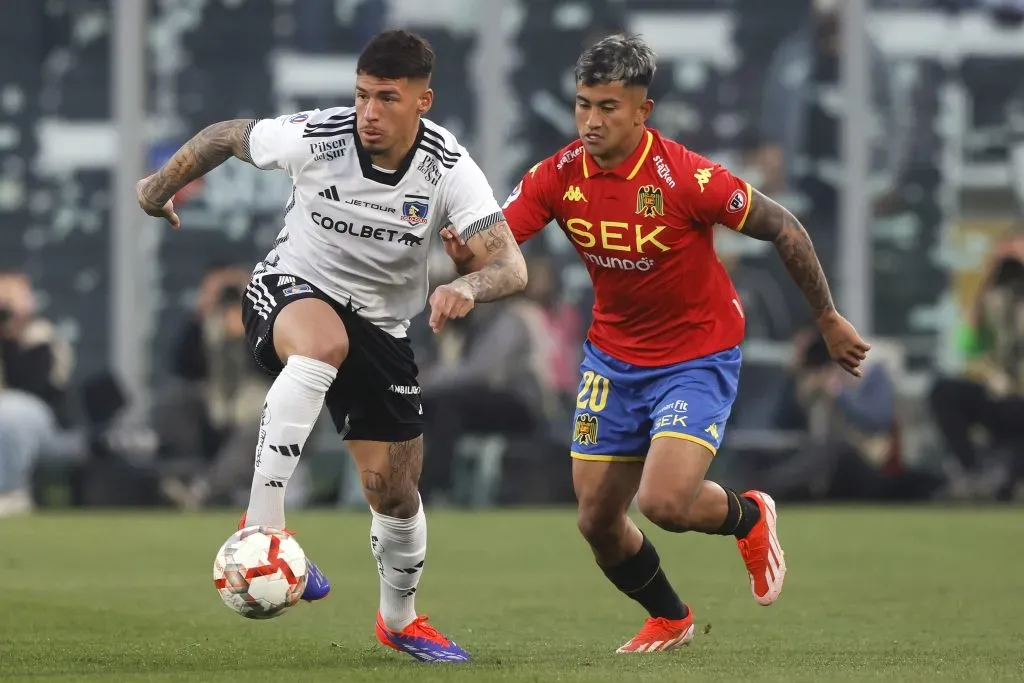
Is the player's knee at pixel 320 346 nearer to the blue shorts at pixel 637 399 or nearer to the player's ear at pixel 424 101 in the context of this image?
the player's ear at pixel 424 101

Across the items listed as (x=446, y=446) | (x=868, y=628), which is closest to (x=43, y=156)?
(x=446, y=446)

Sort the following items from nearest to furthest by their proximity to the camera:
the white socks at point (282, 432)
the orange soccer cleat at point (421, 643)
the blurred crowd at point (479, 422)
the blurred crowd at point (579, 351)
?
1. the white socks at point (282, 432)
2. the orange soccer cleat at point (421, 643)
3. the blurred crowd at point (479, 422)
4. the blurred crowd at point (579, 351)

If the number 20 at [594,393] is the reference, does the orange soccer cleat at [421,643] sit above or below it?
below

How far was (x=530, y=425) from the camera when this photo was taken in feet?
56.5

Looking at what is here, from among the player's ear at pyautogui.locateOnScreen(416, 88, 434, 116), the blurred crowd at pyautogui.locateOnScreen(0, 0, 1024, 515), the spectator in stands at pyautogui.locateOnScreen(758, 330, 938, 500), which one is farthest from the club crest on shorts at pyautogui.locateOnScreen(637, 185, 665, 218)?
the spectator in stands at pyautogui.locateOnScreen(758, 330, 938, 500)

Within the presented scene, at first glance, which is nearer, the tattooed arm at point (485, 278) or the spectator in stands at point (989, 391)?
the tattooed arm at point (485, 278)

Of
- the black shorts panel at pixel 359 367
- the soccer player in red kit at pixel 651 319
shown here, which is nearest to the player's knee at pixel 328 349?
the black shorts panel at pixel 359 367

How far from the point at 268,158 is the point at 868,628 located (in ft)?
11.6

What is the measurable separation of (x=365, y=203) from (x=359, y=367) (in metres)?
0.60

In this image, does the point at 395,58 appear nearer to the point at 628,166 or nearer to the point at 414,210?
the point at 414,210

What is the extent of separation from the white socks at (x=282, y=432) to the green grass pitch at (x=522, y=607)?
0.59 metres

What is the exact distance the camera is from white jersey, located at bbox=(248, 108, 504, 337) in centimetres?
711

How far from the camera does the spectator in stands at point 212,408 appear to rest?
17.3 m

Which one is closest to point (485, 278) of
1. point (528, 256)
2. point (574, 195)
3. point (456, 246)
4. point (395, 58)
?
point (456, 246)
